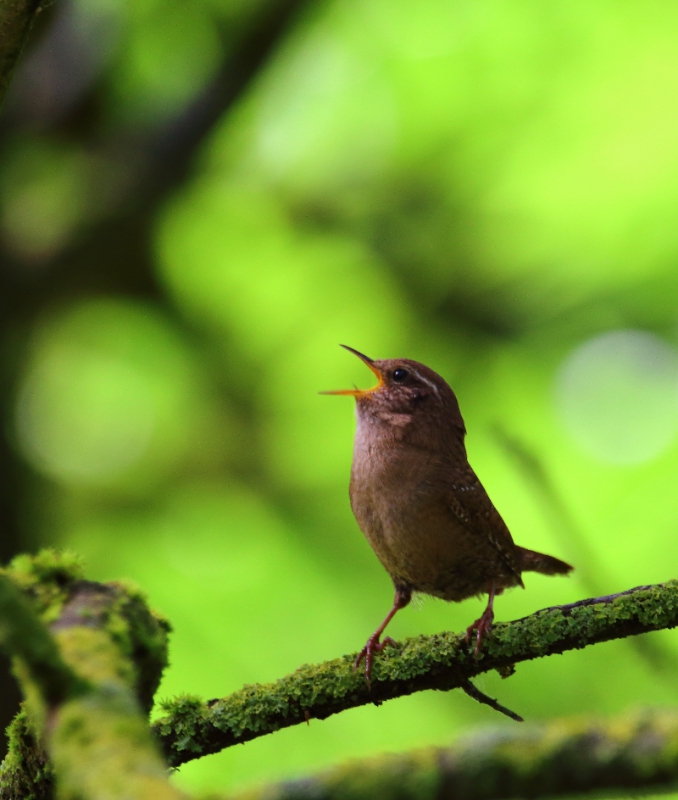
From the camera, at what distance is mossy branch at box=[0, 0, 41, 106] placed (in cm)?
200

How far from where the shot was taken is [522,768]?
0.92m

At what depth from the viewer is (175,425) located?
6777mm

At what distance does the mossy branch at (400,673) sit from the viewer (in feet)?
7.59

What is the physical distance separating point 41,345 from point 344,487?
2455 mm

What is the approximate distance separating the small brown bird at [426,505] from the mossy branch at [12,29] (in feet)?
5.45

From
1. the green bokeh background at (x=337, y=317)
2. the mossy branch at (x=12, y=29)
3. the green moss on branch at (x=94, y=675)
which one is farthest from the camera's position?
the green bokeh background at (x=337, y=317)

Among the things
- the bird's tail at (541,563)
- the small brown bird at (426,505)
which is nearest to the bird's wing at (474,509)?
the small brown bird at (426,505)

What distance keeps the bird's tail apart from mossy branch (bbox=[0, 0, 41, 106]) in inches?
101

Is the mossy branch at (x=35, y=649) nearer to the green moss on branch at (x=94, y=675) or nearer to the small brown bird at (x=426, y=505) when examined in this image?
the green moss on branch at (x=94, y=675)

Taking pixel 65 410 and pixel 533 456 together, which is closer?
pixel 533 456

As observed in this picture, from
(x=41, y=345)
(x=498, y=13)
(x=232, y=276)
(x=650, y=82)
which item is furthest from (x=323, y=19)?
(x=41, y=345)

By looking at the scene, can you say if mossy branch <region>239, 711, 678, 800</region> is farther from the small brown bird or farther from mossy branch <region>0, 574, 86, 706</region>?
the small brown bird

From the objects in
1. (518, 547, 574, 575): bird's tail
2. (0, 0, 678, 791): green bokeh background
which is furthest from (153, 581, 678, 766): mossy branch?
(0, 0, 678, 791): green bokeh background

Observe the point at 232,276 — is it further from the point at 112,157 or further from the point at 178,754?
the point at 178,754
